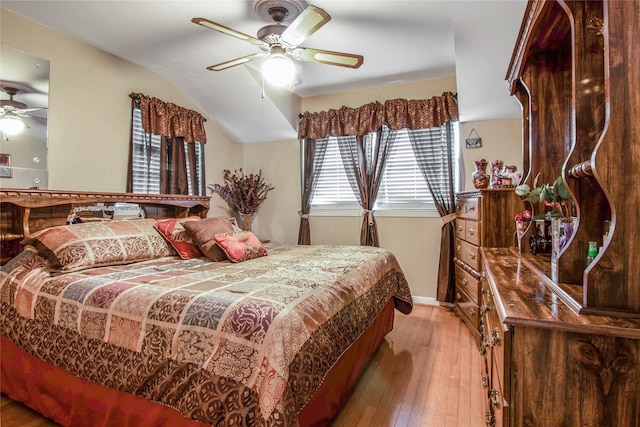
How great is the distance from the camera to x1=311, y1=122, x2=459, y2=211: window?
12.1 ft

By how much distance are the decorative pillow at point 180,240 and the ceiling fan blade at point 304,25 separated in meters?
1.62

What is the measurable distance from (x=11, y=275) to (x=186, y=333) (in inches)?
56.3

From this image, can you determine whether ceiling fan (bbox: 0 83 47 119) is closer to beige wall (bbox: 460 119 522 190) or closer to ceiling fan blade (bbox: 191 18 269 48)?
ceiling fan blade (bbox: 191 18 269 48)

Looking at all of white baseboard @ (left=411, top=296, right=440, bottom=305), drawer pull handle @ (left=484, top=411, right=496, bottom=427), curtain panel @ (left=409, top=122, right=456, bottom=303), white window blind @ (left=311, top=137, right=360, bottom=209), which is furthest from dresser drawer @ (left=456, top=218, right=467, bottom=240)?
drawer pull handle @ (left=484, top=411, right=496, bottom=427)

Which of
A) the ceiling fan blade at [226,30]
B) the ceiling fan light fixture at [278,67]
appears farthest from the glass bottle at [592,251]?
the ceiling fan blade at [226,30]

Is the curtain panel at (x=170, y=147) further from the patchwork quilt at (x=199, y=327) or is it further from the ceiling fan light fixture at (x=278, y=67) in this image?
the ceiling fan light fixture at (x=278, y=67)

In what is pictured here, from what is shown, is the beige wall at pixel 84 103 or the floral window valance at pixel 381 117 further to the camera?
the floral window valance at pixel 381 117

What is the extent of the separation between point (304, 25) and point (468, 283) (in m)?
2.46

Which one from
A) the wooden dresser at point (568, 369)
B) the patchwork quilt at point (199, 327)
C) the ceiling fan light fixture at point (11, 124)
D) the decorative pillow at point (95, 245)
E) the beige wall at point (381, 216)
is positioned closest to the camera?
the wooden dresser at point (568, 369)

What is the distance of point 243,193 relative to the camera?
4207mm

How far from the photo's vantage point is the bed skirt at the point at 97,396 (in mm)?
1374

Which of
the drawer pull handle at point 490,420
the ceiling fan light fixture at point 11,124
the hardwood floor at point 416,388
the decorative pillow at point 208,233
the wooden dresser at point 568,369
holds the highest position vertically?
the ceiling fan light fixture at point 11,124

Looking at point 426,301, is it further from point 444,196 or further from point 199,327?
point 199,327

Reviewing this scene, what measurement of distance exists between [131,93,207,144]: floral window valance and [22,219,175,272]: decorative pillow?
49.2 inches
